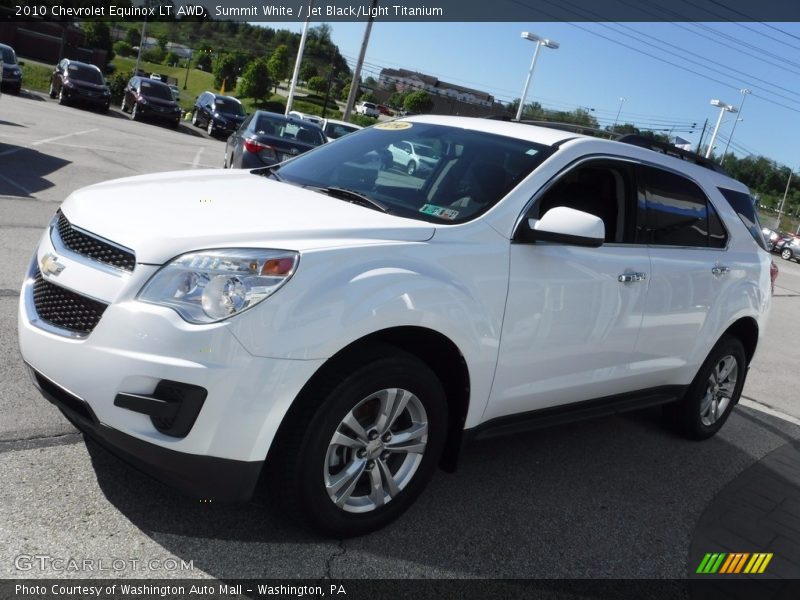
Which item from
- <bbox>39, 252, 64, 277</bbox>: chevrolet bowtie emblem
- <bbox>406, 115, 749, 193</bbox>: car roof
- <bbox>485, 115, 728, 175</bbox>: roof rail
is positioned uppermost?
<bbox>485, 115, 728, 175</bbox>: roof rail

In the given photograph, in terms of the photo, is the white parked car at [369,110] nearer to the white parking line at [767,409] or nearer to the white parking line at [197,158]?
the white parking line at [197,158]

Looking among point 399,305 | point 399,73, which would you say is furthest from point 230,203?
point 399,73

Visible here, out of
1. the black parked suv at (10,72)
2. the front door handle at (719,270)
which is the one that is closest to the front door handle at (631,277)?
the front door handle at (719,270)

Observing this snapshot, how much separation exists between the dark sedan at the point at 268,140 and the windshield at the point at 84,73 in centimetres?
1669

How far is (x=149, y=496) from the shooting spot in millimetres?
3293

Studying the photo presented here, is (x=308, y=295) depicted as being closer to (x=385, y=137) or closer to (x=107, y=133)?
(x=385, y=137)

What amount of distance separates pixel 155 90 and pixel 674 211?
94.6 feet

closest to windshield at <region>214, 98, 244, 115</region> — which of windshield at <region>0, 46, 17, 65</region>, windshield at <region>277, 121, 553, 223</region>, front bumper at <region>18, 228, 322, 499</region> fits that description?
windshield at <region>0, 46, 17, 65</region>

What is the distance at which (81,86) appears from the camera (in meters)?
28.3

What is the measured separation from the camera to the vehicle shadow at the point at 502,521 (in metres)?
3.08

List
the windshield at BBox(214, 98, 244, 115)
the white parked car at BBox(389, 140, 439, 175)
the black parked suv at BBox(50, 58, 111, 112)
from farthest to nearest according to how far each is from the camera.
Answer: the windshield at BBox(214, 98, 244, 115), the black parked suv at BBox(50, 58, 111, 112), the white parked car at BBox(389, 140, 439, 175)

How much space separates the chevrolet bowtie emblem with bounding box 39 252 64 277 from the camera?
3.08 m

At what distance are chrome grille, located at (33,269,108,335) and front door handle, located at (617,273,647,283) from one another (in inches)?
100

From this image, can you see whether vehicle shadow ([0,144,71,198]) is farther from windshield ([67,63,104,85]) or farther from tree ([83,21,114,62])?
tree ([83,21,114,62])
